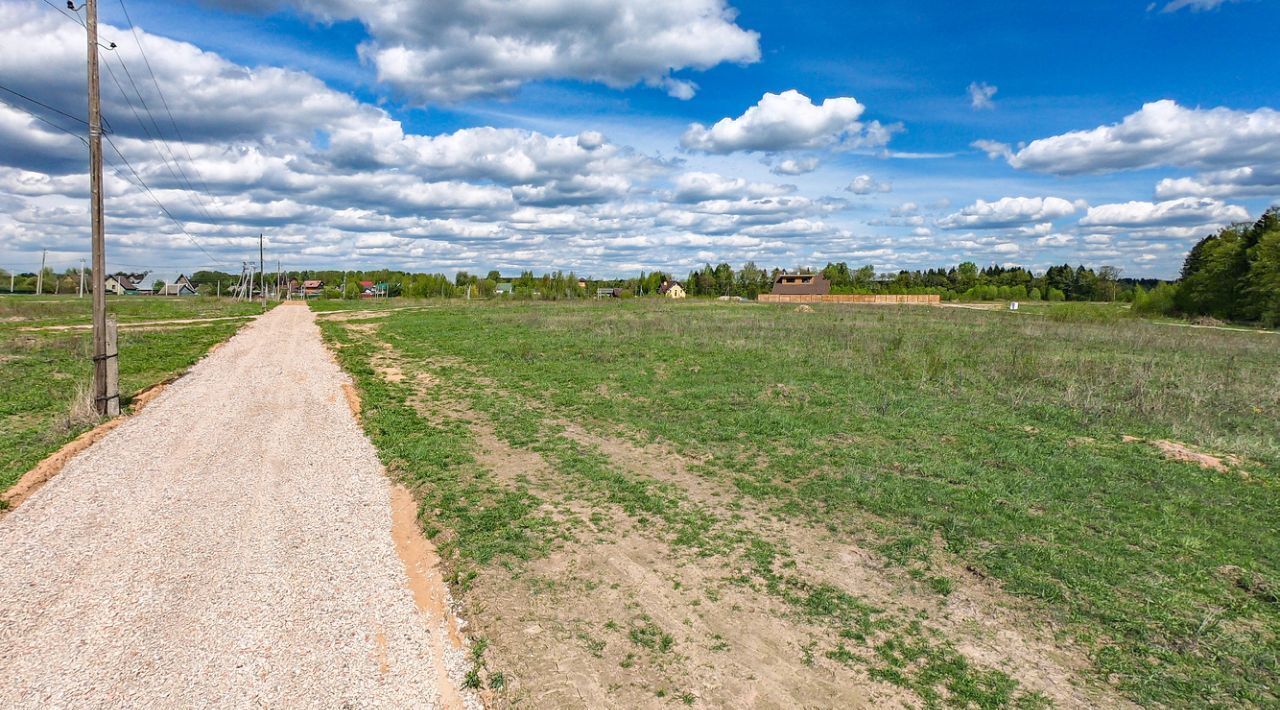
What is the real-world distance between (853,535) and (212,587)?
21.5ft

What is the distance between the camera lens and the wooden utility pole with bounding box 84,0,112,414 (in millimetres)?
12312

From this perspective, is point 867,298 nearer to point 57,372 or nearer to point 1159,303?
point 1159,303

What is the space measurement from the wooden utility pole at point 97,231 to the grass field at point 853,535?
493cm

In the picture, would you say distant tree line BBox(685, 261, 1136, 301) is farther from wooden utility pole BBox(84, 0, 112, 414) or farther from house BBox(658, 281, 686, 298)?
wooden utility pole BBox(84, 0, 112, 414)

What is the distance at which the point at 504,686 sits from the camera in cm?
442

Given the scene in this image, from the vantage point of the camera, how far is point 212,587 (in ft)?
18.3

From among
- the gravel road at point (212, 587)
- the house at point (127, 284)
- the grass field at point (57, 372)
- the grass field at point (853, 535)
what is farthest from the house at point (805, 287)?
the house at point (127, 284)

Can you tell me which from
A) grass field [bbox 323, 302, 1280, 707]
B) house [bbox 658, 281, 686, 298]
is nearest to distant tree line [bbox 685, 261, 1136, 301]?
house [bbox 658, 281, 686, 298]

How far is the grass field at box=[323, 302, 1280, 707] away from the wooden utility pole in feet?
16.2

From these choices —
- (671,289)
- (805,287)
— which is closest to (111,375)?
(805,287)

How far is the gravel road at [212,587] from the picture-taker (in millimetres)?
4328

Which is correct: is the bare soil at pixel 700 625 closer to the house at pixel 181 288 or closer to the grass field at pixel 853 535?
Answer: the grass field at pixel 853 535

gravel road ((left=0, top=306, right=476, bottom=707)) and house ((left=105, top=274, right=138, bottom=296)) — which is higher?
house ((left=105, top=274, right=138, bottom=296))

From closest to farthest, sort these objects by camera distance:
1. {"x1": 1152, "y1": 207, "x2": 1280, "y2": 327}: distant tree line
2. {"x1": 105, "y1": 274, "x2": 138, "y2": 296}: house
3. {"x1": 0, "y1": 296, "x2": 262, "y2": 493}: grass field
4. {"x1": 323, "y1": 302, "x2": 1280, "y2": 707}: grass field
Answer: {"x1": 323, "y1": 302, "x2": 1280, "y2": 707}: grass field
{"x1": 0, "y1": 296, "x2": 262, "y2": 493}: grass field
{"x1": 1152, "y1": 207, "x2": 1280, "y2": 327}: distant tree line
{"x1": 105, "y1": 274, "x2": 138, "y2": 296}: house
